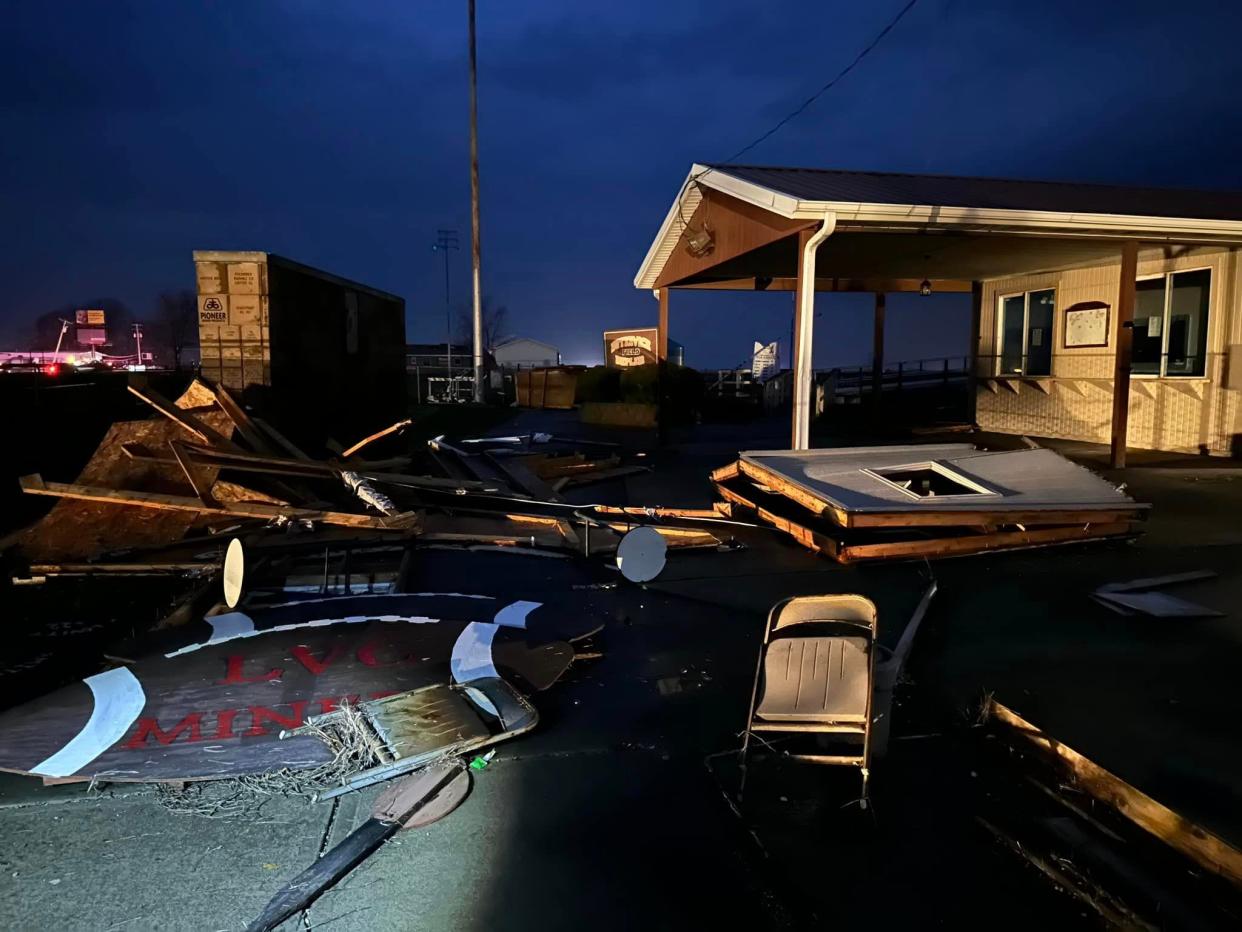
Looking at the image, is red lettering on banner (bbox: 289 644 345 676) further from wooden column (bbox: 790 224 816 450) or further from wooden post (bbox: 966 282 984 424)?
wooden post (bbox: 966 282 984 424)

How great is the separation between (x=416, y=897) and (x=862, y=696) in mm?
1904

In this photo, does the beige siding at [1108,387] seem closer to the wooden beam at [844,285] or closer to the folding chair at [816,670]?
the wooden beam at [844,285]

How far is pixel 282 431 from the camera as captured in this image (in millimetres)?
11367

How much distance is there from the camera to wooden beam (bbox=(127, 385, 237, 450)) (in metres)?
7.98

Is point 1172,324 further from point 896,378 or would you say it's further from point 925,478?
point 896,378

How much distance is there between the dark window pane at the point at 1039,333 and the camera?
619 inches

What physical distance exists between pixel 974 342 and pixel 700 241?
8104 millimetres

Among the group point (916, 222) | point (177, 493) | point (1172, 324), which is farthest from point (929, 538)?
point (1172, 324)

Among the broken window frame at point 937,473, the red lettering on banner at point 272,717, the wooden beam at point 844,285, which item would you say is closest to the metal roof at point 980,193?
the wooden beam at point 844,285

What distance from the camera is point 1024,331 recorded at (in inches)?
645

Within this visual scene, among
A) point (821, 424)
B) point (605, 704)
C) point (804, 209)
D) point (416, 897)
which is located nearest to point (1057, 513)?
point (804, 209)

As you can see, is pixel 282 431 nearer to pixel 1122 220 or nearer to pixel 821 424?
pixel 1122 220

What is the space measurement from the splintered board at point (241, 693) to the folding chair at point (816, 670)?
4.65 feet

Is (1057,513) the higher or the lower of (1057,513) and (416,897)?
the higher
